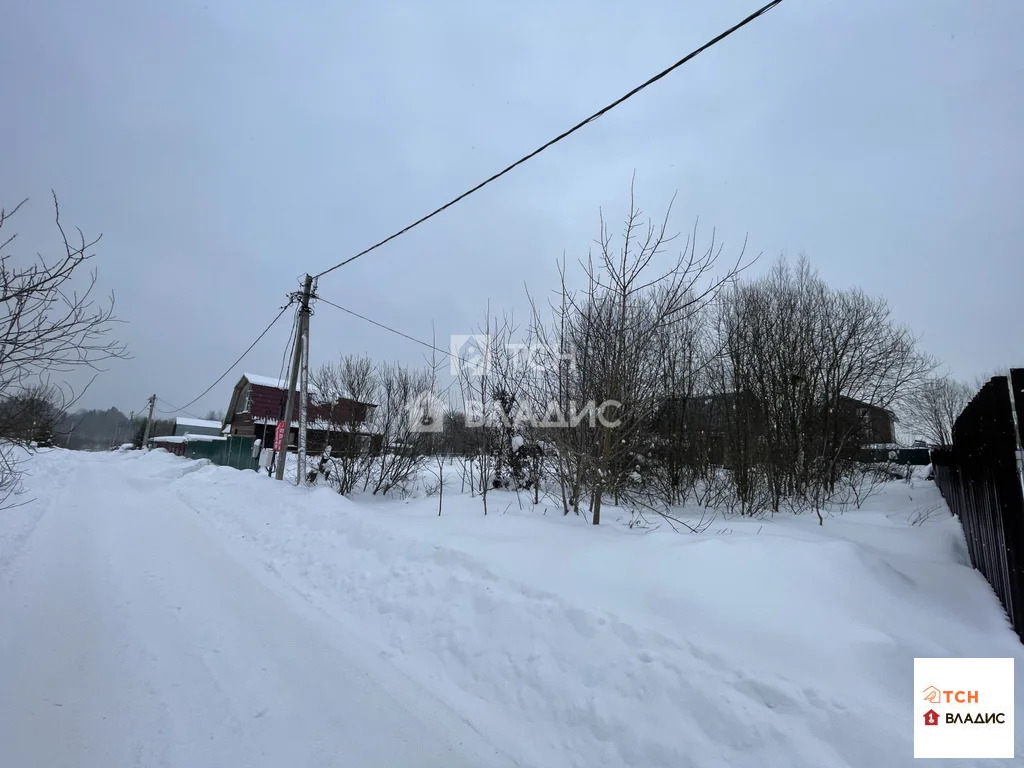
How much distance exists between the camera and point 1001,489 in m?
3.66

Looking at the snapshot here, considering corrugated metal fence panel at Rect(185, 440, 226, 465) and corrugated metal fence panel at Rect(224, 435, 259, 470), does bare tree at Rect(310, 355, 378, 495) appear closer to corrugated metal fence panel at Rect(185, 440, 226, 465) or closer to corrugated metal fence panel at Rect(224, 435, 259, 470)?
corrugated metal fence panel at Rect(224, 435, 259, 470)

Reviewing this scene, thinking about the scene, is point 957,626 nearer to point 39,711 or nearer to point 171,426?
point 39,711

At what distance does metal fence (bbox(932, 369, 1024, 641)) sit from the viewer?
3.26 metres

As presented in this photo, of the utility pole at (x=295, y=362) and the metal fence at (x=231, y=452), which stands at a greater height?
the utility pole at (x=295, y=362)

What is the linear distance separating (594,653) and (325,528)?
4801 millimetres

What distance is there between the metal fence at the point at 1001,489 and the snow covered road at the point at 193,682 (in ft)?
12.5

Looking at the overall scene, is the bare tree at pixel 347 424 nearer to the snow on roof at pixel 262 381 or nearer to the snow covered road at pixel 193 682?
the snow covered road at pixel 193 682

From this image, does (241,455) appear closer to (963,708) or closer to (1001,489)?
(963,708)

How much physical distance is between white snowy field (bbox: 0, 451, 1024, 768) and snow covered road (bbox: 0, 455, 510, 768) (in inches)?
0.6

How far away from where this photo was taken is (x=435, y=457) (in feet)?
43.7

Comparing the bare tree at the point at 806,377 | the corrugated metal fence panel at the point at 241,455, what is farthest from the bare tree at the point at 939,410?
the corrugated metal fence panel at the point at 241,455

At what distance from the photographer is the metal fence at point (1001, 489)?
3.26 metres

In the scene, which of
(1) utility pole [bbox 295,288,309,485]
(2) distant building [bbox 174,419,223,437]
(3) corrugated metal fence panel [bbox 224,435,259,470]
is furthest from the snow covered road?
(2) distant building [bbox 174,419,223,437]

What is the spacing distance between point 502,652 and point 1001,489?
413 cm
